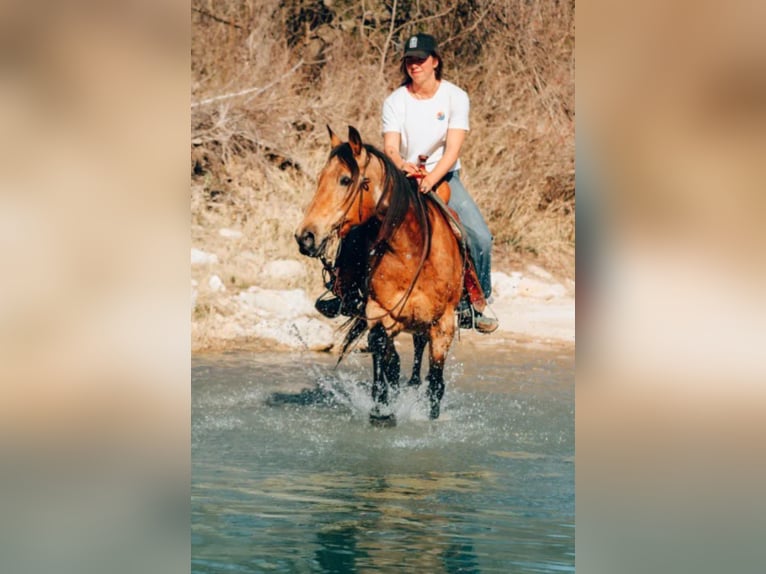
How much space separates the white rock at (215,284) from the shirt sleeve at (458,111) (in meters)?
3.62

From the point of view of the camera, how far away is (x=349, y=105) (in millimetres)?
12328

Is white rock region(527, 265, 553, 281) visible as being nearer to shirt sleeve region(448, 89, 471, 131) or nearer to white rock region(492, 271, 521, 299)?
white rock region(492, 271, 521, 299)

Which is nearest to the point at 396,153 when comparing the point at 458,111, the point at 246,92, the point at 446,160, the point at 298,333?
the point at 446,160

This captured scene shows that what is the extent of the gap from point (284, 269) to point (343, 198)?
400 centimetres

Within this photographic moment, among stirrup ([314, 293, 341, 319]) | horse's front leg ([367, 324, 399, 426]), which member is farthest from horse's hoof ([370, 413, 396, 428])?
stirrup ([314, 293, 341, 319])

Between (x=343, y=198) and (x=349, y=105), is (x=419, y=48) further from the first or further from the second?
(x=349, y=105)

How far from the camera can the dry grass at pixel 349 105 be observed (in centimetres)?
1155

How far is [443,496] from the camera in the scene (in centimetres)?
624

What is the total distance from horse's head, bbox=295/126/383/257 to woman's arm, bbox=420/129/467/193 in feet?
1.12

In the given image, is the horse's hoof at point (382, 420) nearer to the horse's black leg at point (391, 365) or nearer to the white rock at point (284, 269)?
the horse's black leg at point (391, 365)

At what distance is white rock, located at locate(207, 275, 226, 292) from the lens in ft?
35.0

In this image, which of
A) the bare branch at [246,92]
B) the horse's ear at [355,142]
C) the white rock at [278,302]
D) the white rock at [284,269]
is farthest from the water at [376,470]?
the bare branch at [246,92]
